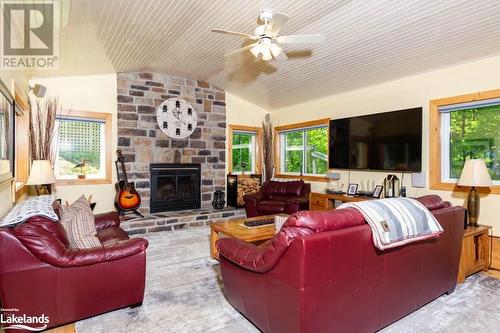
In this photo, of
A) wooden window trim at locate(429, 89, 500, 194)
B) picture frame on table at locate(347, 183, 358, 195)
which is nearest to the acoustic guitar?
picture frame on table at locate(347, 183, 358, 195)

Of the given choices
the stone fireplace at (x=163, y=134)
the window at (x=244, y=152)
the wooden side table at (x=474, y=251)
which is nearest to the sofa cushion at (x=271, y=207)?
the stone fireplace at (x=163, y=134)

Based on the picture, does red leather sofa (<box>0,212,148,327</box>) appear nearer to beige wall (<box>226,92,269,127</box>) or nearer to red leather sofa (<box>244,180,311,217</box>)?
red leather sofa (<box>244,180,311,217</box>)

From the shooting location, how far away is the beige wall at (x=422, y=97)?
3.47m

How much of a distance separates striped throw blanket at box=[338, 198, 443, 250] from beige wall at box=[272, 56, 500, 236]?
2113mm

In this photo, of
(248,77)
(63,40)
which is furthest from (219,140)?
(63,40)

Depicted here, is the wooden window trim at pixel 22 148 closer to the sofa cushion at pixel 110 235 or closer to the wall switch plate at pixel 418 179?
the sofa cushion at pixel 110 235

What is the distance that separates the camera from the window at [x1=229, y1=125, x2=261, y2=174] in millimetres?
6598

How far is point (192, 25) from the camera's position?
346 centimetres

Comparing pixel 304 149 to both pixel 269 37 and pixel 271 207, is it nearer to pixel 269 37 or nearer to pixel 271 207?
pixel 271 207

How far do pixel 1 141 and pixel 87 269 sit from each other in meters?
1.40

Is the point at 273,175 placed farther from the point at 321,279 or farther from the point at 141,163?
the point at 321,279

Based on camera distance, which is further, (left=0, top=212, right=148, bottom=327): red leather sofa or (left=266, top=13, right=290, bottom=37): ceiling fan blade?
(left=266, top=13, right=290, bottom=37): ceiling fan blade

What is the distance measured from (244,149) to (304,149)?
140 centimetres

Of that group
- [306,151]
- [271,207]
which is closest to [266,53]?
[271,207]
